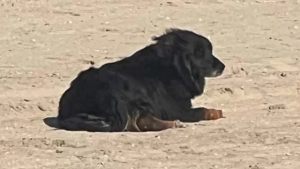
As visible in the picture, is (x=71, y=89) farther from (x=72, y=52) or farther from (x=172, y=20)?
(x=172, y=20)

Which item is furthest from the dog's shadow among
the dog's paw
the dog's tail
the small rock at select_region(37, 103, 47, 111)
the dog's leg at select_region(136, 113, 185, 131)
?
the dog's paw

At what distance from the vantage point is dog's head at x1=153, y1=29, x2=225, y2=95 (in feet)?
29.8

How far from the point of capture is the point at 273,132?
852cm

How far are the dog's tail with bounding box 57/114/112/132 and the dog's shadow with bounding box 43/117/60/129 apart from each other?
0.66 ft

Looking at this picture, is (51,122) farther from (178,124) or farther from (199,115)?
(199,115)

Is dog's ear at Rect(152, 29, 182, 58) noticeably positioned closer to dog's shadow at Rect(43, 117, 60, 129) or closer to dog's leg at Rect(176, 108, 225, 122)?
dog's leg at Rect(176, 108, 225, 122)

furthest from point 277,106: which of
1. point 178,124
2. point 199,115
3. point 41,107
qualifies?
point 41,107

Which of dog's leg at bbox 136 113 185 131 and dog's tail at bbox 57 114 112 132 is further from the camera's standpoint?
dog's leg at bbox 136 113 185 131

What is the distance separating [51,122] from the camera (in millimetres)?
9055

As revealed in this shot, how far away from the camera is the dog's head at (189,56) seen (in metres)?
9.08

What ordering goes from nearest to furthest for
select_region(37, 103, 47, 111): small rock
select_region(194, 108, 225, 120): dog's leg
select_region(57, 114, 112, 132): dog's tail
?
select_region(57, 114, 112, 132): dog's tail < select_region(194, 108, 225, 120): dog's leg < select_region(37, 103, 47, 111): small rock

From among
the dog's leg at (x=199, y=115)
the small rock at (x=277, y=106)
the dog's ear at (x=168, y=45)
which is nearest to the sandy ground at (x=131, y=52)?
the small rock at (x=277, y=106)

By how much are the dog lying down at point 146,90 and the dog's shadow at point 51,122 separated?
0.35ft

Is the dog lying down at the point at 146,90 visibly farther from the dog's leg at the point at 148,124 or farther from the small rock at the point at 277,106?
the small rock at the point at 277,106
